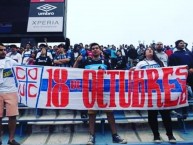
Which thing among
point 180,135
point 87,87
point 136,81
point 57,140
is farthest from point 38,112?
point 180,135

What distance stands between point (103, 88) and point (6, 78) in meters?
1.87

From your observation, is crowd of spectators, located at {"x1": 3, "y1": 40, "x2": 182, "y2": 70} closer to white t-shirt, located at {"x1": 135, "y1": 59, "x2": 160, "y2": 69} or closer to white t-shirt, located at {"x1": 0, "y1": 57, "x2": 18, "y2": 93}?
white t-shirt, located at {"x1": 135, "y1": 59, "x2": 160, "y2": 69}

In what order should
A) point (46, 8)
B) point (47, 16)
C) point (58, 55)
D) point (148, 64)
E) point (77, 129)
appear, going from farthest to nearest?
point (46, 8) < point (47, 16) < point (58, 55) < point (77, 129) < point (148, 64)

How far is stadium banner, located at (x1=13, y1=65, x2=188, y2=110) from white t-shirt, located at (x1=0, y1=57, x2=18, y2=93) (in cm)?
32

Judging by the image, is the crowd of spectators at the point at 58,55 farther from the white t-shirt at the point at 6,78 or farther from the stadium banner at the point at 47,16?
the stadium banner at the point at 47,16

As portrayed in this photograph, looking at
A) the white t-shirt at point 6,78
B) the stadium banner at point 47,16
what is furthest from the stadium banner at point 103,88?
the stadium banner at point 47,16

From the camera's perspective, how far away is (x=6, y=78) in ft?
19.8

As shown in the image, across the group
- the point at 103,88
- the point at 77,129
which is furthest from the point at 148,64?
the point at 77,129

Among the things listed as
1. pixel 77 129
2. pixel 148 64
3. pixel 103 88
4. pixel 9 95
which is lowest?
pixel 77 129

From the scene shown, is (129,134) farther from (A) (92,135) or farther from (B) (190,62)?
(B) (190,62)

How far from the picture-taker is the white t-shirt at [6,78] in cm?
599

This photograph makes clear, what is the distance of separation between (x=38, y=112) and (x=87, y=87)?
6.99 ft

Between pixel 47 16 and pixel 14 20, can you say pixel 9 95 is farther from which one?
pixel 14 20

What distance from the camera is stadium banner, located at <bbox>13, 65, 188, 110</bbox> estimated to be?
6.29m
